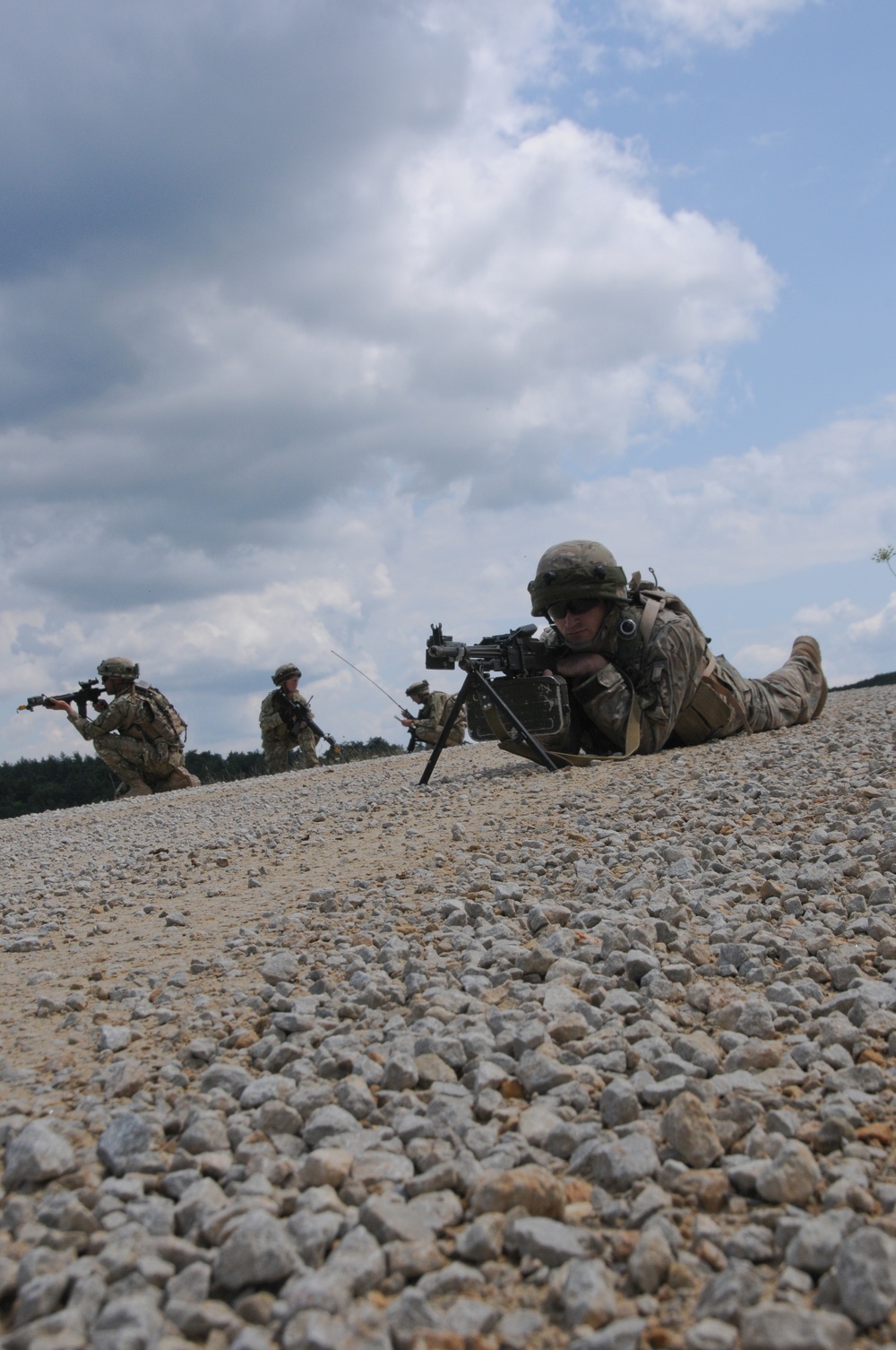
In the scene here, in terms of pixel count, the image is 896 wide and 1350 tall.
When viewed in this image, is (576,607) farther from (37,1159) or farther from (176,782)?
(176,782)

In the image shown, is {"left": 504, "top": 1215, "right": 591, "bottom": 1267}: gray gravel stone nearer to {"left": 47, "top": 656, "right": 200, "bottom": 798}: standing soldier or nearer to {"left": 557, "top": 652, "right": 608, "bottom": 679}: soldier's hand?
{"left": 557, "top": 652, "right": 608, "bottom": 679}: soldier's hand

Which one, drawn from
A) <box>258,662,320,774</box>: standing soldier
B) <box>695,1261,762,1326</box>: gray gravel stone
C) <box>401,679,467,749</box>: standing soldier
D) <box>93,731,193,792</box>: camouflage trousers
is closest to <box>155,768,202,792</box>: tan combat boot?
<box>93,731,193,792</box>: camouflage trousers

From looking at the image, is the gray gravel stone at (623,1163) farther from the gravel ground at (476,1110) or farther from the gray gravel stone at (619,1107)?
the gray gravel stone at (619,1107)

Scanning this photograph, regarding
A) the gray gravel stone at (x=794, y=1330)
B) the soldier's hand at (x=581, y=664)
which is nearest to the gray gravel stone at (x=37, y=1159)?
the gray gravel stone at (x=794, y=1330)

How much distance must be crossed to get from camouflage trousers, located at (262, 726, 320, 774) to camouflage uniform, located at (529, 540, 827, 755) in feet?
28.4

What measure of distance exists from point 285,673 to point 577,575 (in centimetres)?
929

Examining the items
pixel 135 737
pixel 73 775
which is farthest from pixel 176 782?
→ pixel 73 775

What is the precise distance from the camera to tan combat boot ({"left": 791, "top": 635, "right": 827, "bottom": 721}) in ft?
31.5

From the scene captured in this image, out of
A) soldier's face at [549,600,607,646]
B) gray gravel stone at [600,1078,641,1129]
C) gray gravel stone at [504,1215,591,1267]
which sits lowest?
gray gravel stone at [504,1215,591,1267]

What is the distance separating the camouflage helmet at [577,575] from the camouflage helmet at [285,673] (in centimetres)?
895

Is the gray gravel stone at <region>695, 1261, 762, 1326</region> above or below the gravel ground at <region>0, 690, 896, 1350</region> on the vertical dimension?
below

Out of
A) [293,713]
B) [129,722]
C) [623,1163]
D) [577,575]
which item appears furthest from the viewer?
[293,713]

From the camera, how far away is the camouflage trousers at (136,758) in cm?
1338

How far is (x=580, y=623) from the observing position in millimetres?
7031
